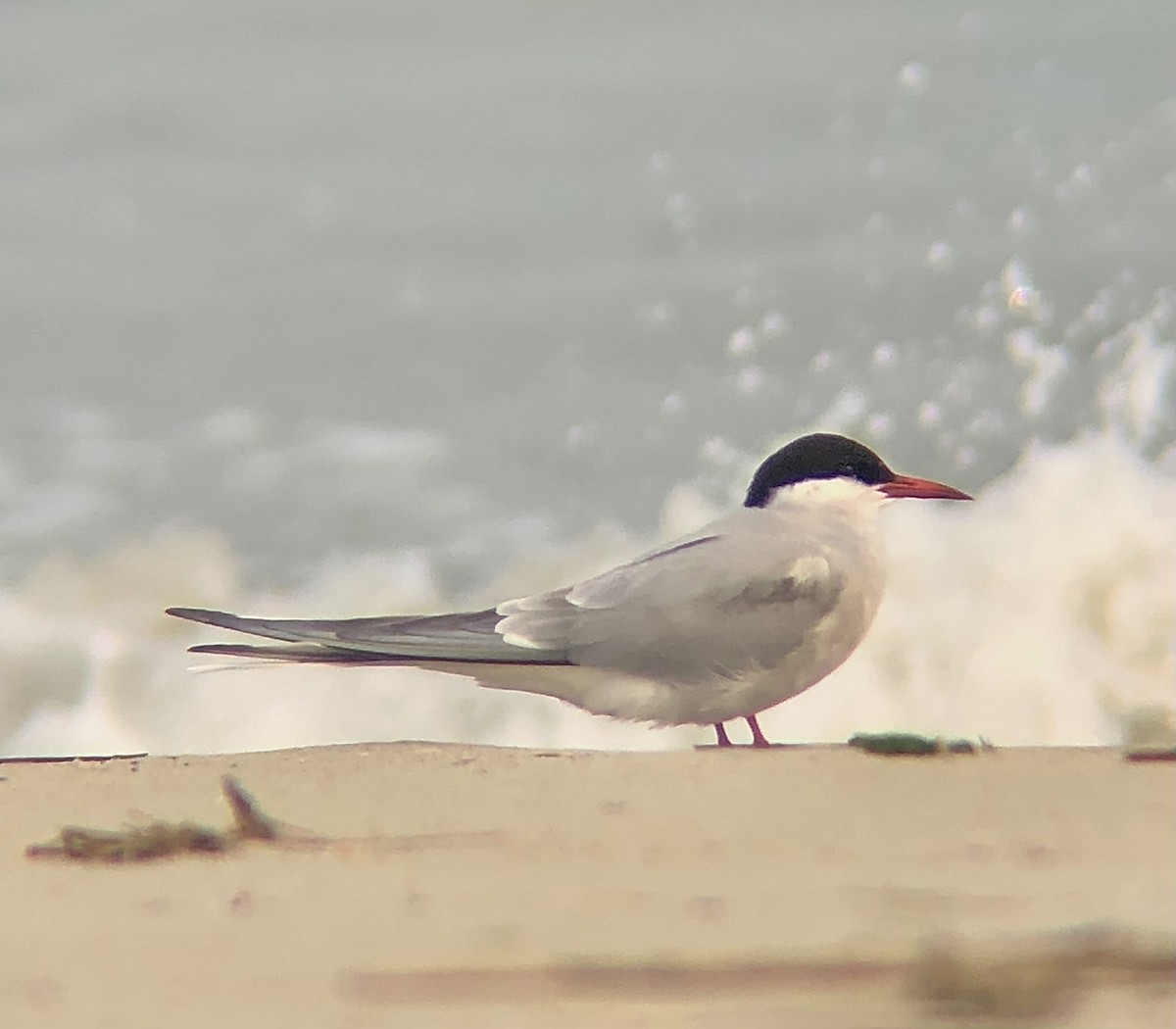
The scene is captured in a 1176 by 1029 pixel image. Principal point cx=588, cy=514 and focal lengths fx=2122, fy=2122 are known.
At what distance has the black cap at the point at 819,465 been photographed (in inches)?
198

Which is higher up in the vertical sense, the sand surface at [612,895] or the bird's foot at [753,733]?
the bird's foot at [753,733]

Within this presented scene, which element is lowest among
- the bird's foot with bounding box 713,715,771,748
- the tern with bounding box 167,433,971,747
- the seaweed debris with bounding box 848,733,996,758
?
the seaweed debris with bounding box 848,733,996,758

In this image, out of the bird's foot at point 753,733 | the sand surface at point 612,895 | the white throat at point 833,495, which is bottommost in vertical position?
the sand surface at point 612,895

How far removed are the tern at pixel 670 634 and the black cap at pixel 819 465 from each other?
1.14ft

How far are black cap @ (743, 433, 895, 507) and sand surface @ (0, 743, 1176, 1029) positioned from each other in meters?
1.20

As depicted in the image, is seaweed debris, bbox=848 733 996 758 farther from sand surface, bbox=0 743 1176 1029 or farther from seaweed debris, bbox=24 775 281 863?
seaweed debris, bbox=24 775 281 863

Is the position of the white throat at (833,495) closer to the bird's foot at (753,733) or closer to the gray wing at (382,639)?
the bird's foot at (753,733)

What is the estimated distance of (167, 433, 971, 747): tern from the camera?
14.7 ft

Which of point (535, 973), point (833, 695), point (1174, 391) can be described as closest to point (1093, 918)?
point (535, 973)

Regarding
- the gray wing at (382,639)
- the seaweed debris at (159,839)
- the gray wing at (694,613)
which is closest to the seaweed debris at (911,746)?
the gray wing at (694,613)

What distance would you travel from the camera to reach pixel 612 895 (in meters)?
2.85

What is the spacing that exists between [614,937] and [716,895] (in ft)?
0.79

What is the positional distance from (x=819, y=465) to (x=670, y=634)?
72 cm

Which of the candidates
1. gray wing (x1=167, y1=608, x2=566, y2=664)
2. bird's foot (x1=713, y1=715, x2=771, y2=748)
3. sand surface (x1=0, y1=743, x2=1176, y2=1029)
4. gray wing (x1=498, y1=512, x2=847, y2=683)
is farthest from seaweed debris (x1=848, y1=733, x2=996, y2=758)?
gray wing (x1=167, y1=608, x2=566, y2=664)
